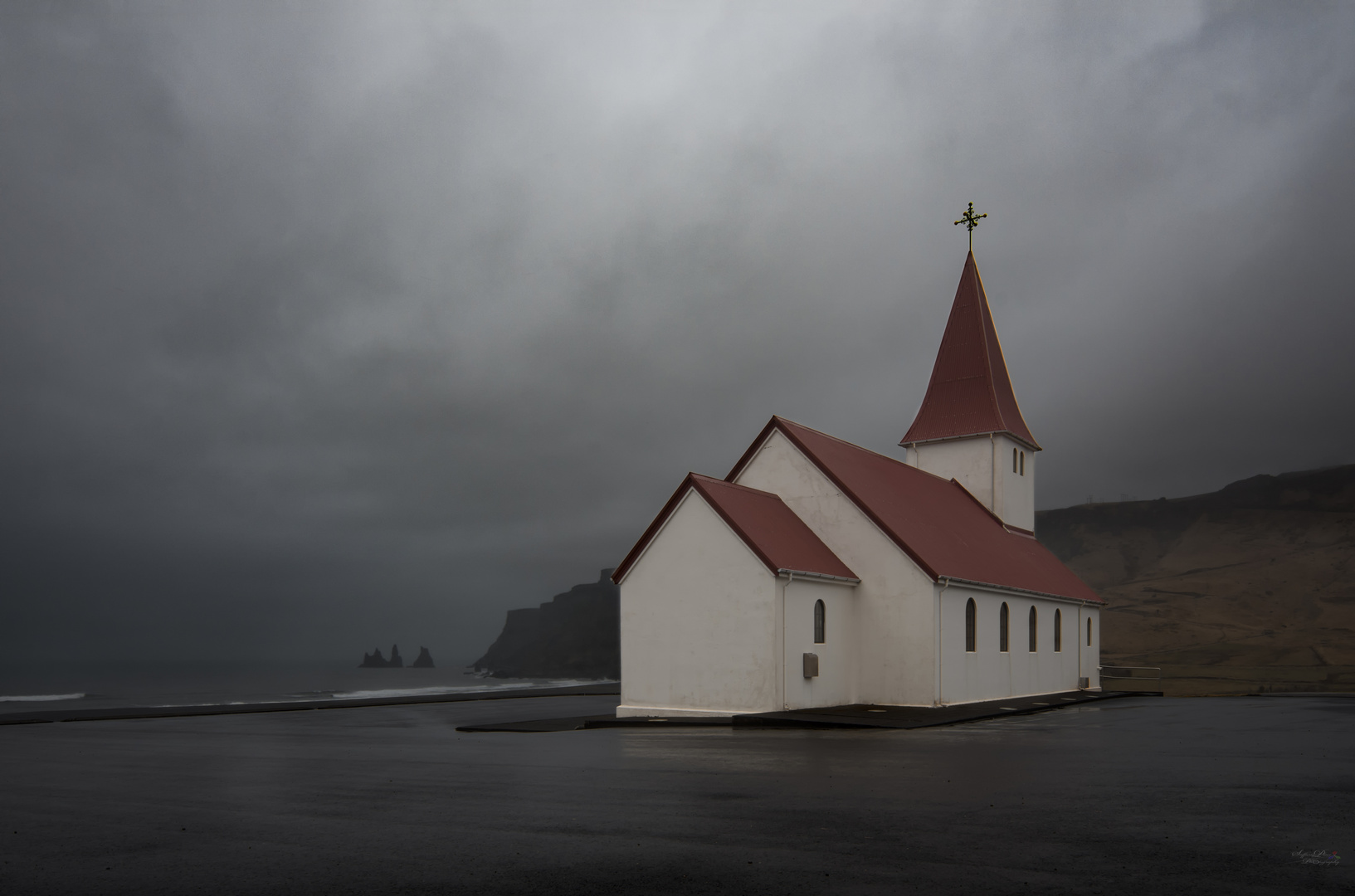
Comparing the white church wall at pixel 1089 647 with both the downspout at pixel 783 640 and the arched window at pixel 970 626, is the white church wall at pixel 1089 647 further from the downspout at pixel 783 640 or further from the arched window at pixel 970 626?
the downspout at pixel 783 640

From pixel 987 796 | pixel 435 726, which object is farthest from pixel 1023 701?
pixel 987 796

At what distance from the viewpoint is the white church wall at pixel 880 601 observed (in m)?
25.4

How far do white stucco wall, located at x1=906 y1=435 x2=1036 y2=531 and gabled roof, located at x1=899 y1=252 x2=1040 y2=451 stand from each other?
47cm

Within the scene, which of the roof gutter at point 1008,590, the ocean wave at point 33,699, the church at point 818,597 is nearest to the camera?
the church at point 818,597

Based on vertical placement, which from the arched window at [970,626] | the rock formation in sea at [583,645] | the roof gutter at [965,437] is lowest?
the rock formation in sea at [583,645]

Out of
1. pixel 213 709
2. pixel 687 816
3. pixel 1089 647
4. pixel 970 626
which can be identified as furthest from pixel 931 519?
pixel 687 816

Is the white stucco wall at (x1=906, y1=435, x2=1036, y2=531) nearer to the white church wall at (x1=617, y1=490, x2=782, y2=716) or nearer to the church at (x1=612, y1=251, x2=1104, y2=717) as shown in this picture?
the church at (x1=612, y1=251, x2=1104, y2=717)

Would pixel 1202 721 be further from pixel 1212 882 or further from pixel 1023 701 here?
pixel 1212 882

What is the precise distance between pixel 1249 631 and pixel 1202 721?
4010 inches

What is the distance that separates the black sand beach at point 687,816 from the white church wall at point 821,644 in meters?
5.81

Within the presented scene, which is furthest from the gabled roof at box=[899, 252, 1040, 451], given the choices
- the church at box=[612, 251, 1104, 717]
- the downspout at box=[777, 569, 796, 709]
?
the downspout at box=[777, 569, 796, 709]

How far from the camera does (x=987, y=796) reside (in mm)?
10047

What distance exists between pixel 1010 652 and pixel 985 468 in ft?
28.7

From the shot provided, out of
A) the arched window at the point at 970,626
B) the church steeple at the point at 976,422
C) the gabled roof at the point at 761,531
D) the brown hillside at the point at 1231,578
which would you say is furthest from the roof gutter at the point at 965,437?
the brown hillside at the point at 1231,578
